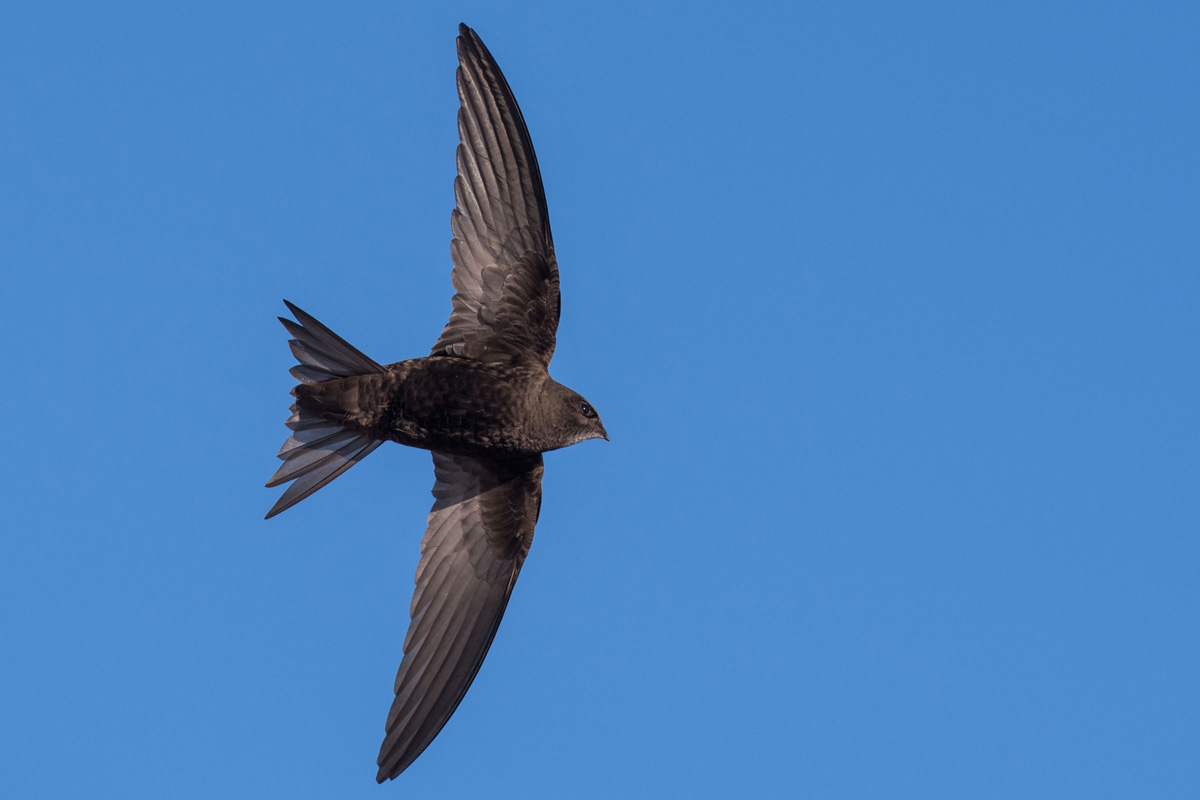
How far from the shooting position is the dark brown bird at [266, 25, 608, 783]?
6.63 m

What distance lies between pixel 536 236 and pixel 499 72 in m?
0.87

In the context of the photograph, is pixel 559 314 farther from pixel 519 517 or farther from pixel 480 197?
pixel 519 517

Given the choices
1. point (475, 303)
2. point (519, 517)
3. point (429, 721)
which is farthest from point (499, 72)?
point (429, 721)

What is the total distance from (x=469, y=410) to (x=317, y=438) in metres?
0.77

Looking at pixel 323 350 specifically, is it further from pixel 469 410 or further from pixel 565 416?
pixel 565 416

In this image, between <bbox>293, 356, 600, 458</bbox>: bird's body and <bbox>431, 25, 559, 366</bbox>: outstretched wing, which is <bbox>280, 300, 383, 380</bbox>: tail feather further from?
<bbox>431, 25, 559, 366</bbox>: outstretched wing

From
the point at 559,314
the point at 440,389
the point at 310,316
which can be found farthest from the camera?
the point at 559,314

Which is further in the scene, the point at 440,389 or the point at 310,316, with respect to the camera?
the point at 440,389

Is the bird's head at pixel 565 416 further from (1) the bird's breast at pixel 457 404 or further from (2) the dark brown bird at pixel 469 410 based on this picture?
(1) the bird's breast at pixel 457 404

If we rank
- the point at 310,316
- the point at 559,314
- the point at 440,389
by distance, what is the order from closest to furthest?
the point at 310,316
the point at 440,389
the point at 559,314

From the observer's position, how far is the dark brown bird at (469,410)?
6633 millimetres

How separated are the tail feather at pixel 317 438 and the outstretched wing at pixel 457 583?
0.86m

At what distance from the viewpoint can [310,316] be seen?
6188 mm

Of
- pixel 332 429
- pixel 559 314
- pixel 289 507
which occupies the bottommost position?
pixel 289 507
